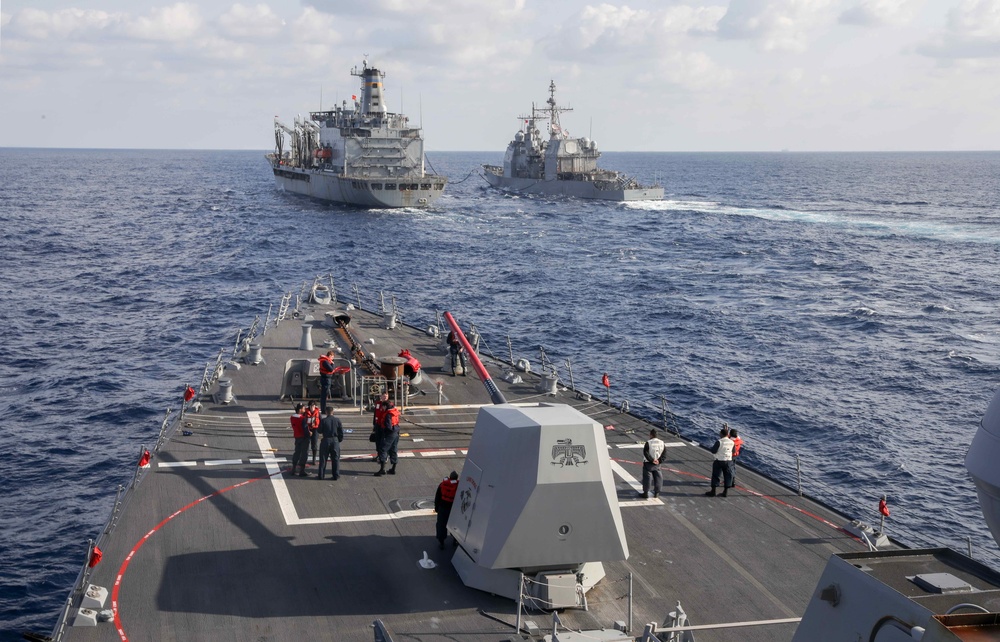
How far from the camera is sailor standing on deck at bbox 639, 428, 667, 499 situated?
16703 millimetres

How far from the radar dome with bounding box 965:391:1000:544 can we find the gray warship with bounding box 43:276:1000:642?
0.06 ft

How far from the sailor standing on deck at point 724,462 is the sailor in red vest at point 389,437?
6.23 meters

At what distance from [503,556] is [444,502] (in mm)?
2321

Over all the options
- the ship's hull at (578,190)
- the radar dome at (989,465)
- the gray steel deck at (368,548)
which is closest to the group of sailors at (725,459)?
the gray steel deck at (368,548)

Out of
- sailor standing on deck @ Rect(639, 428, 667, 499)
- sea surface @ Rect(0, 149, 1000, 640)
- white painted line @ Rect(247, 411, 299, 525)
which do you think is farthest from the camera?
sea surface @ Rect(0, 149, 1000, 640)

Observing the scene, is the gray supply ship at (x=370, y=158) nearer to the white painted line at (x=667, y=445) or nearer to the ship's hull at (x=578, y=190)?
the ship's hull at (x=578, y=190)

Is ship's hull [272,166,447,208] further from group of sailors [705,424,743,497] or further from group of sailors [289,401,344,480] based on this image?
group of sailors [705,424,743,497]

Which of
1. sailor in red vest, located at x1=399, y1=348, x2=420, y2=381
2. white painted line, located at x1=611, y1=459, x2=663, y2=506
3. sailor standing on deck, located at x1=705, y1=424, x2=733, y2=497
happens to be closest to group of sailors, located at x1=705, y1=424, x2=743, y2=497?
sailor standing on deck, located at x1=705, y1=424, x2=733, y2=497

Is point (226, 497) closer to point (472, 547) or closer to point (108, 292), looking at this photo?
point (472, 547)

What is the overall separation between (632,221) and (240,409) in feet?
292

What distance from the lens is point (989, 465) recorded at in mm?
8086

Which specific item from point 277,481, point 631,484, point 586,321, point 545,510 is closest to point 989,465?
point 545,510

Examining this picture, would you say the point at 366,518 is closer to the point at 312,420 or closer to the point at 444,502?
the point at 444,502

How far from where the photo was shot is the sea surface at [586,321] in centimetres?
2833
